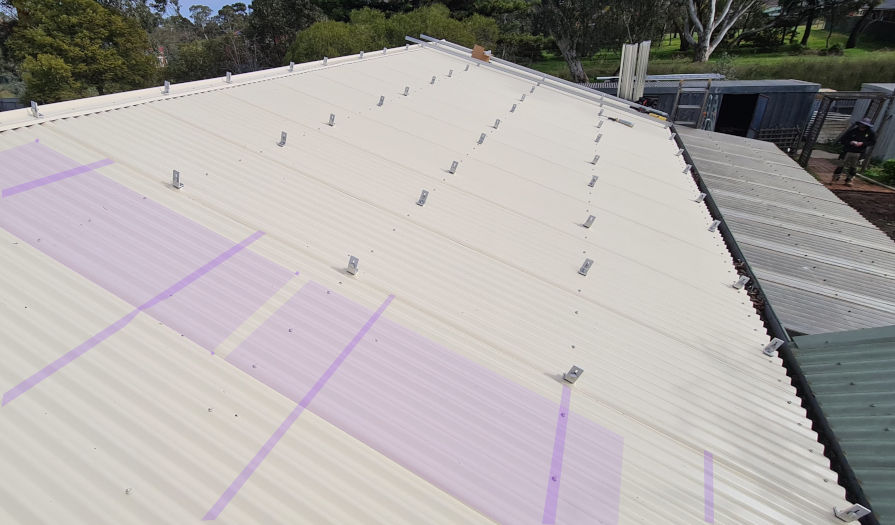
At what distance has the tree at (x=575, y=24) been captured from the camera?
1266 inches

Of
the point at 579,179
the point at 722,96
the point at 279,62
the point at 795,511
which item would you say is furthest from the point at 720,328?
the point at 279,62

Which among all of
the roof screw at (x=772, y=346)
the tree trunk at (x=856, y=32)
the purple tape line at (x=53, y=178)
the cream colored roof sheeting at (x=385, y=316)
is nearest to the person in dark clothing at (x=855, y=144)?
the cream colored roof sheeting at (x=385, y=316)

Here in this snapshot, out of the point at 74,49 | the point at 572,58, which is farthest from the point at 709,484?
the point at 74,49

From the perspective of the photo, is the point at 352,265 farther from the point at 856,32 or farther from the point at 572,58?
the point at 856,32

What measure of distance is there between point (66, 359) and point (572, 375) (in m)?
3.66

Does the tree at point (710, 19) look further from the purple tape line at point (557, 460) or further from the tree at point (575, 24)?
Answer: the purple tape line at point (557, 460)

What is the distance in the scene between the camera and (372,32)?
27.1m

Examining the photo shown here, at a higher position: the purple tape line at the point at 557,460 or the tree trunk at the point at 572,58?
the tree trunk at the point at 572,58

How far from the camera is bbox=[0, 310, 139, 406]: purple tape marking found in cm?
264

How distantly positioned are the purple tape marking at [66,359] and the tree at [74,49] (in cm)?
3301

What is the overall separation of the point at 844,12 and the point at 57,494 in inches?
2233

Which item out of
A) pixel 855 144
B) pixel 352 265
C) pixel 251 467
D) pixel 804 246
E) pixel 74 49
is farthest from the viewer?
pixel 74 49

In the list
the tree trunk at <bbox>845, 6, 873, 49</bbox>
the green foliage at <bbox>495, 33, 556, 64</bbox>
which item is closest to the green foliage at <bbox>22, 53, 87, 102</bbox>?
the green foliage at <bbox>495, 33, 556, 64</bbox>

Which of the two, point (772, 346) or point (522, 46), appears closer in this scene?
point (772, 346)
